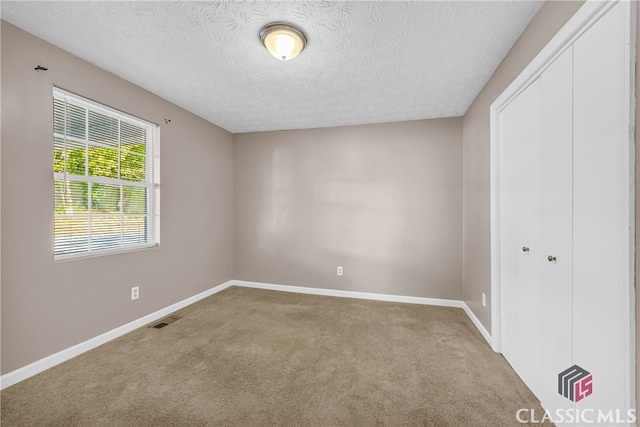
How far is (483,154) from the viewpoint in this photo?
2.56 meters

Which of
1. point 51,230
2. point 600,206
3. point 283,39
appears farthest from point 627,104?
point 51,230

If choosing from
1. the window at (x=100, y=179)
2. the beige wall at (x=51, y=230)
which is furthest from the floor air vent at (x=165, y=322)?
the window at (x=100, y=179)

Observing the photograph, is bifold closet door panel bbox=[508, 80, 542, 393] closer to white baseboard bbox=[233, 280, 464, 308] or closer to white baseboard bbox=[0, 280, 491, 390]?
white baseboard bbox=[0, 280, 491, 390]

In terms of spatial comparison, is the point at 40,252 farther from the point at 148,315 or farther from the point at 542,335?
the point at 542,335

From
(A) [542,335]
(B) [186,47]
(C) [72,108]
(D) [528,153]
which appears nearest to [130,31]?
(B) [186,47]

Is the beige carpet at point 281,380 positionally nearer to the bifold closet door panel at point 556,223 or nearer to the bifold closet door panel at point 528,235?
the bifold closet door panel at point 528,235

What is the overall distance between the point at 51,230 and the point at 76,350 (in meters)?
1.04

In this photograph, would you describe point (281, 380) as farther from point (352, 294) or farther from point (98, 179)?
point (98, 179)

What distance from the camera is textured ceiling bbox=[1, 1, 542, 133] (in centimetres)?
162

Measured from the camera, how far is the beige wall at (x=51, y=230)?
1.80m

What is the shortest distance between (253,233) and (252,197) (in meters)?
0.60

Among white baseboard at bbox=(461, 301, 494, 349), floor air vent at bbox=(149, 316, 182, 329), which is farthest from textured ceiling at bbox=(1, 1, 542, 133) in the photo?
floor air vent at bbox=(149, 316, 182, 329)

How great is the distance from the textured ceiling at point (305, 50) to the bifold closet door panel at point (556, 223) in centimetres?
59

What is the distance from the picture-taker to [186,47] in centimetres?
199
